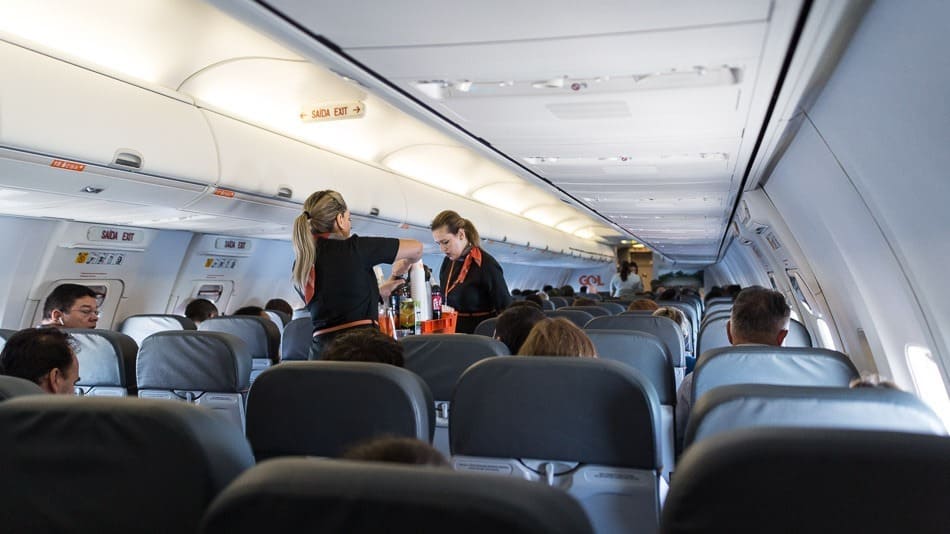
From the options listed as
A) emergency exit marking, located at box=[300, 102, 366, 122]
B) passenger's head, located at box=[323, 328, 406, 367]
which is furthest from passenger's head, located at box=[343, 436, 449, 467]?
emergency exit marking, located at box=[300, 102, 366, 122]

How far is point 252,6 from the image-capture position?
119 inches

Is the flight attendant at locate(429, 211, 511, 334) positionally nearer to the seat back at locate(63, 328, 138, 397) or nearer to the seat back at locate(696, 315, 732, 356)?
the seat back at locate(696, 315, 732, 356)

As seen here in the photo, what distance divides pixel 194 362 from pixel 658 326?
3.54 m

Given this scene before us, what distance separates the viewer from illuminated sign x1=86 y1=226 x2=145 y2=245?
7.65 meters

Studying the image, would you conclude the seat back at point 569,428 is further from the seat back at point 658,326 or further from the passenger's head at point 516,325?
the seat back at point 658,326

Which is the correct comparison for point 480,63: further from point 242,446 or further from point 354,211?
point 354,211

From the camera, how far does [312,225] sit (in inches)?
167

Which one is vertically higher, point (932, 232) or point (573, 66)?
point (573, 66)

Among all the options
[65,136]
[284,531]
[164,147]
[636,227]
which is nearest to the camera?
[284,531]

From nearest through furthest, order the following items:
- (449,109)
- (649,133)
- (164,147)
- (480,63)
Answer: (480,63) < (449,109) < (164,147) < (649,133)

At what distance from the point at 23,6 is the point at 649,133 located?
14.4 ft

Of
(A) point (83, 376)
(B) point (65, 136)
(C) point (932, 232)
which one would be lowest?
(A) point (83, 376)

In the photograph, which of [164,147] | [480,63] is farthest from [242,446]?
[164,147]

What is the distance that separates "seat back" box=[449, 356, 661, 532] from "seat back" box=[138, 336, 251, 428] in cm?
197
